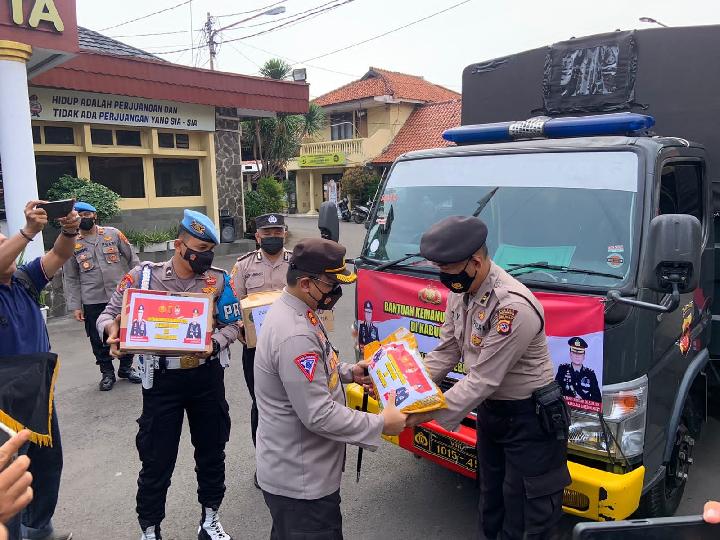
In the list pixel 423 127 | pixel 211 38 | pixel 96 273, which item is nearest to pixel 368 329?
pixel 96 273

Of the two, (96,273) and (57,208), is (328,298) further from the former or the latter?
(96,273)

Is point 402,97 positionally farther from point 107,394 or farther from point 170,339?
point 170,339

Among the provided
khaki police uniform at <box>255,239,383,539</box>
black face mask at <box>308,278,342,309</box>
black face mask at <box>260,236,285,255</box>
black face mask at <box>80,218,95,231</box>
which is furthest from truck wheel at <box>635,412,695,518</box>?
black face mask at <box>80,218,95,231</box>

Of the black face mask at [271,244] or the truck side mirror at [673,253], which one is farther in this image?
the black face mask at [271,244]

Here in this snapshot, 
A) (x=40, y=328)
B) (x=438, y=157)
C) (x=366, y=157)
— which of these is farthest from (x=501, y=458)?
(x=366, y=157)

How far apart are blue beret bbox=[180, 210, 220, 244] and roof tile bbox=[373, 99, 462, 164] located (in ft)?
83.6

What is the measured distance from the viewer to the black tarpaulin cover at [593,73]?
418 centimetres

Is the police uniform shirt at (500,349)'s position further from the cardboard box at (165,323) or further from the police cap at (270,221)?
the police cap at (270,221)

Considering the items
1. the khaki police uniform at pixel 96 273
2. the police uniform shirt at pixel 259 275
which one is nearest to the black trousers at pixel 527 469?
the police uniform shirt at pixel 259 275

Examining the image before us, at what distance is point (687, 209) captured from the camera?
3.62m

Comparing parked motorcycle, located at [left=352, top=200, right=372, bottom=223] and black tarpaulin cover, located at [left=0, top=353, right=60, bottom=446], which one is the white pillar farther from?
black tarpaulin cover, located at [left=0, top=353, right=60, bottom=446]

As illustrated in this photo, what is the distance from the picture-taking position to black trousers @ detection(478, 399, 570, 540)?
253 centimetres

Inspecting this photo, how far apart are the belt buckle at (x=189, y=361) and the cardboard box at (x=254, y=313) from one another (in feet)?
1.56

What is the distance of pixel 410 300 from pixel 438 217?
0.64m
